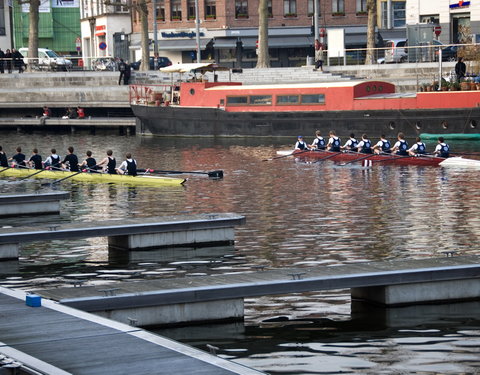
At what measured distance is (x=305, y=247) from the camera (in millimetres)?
27969

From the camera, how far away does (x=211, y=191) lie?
135ft

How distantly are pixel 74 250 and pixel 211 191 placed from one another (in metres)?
12.8

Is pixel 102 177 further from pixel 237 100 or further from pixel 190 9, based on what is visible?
pixel 190 9

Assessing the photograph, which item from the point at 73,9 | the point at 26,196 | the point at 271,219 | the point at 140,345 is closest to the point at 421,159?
the point at 271,219

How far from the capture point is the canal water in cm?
1855

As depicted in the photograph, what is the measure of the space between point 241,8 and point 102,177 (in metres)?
55.3

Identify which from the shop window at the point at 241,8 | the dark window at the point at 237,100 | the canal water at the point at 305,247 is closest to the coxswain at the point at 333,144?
the canal water at the point at 305,247

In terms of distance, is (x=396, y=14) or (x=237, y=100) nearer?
(x=237, y=100)

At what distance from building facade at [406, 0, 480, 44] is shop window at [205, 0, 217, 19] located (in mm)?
18524

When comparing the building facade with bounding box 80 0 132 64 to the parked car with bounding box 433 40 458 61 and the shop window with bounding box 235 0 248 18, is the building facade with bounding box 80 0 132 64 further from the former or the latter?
the parked car with bounding box 433 40 458 61

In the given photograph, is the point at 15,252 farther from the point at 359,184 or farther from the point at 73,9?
the point at 73,9

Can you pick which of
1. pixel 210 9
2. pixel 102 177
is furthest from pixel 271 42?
pixel 102 177

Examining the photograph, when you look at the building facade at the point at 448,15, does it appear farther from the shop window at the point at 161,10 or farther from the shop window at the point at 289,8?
the shop window at the point at 161,10

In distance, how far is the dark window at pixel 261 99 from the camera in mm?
65062
